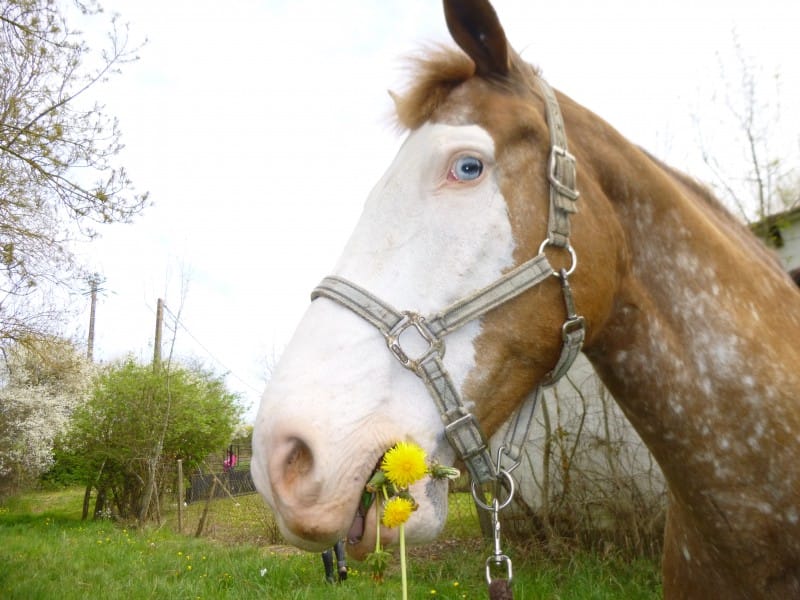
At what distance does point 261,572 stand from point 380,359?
18.8ft

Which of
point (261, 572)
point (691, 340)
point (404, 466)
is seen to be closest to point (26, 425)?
point (261, 572)

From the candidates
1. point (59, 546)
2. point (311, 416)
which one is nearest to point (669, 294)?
point (311, 416)

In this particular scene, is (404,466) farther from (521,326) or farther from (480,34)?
(480,34)

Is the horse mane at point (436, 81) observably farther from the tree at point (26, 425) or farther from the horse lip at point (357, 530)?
the tree at point (26, 425)

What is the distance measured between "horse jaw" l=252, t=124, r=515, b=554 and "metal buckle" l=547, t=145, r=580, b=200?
17 cm

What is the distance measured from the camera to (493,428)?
161cm

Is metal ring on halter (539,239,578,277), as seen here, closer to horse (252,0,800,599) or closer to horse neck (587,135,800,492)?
horse (252,0,800,599)

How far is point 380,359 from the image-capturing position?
1446 millimetres

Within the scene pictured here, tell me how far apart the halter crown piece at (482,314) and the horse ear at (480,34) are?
23 centimetres

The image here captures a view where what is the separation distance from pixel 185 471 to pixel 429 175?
675 inches

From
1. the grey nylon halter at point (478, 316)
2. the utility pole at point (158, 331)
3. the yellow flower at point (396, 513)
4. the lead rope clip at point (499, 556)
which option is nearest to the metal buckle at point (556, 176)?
the grey nylon halter at point (478, 316)

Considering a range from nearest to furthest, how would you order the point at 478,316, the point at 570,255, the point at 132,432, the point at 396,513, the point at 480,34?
the point at 396,513
the point at 478,316
the point at 570,255
the point at 480,34
the point at 132,432

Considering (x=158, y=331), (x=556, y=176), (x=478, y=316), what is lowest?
→ (x=478, y=316)

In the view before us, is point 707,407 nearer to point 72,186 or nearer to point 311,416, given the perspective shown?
point 311,416
